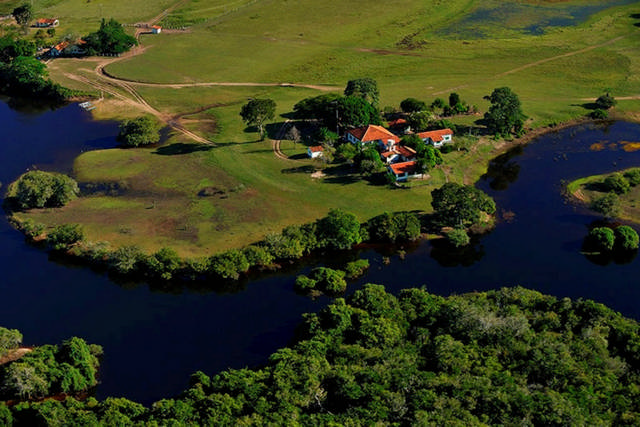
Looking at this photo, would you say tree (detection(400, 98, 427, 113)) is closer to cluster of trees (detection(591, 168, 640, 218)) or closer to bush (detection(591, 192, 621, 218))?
cluster of trees (detection(591, 168, 640, 218))

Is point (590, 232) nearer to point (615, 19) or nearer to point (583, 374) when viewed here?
point (583, 374)

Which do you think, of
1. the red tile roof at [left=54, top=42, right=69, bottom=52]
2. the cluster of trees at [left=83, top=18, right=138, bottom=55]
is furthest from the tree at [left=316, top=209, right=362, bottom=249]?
the red tile roof at [left=54, top=42, right=69, bottom=52]

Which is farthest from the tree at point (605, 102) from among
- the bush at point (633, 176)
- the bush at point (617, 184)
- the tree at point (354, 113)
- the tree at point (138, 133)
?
the tree at point (138, 133)

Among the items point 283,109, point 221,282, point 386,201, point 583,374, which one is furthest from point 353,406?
point 283,109

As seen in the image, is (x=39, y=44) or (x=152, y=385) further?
(x=39, y=44)

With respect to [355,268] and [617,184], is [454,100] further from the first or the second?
[355,268]

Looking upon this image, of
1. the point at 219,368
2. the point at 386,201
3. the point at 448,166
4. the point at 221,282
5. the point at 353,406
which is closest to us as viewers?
the point at 353,406

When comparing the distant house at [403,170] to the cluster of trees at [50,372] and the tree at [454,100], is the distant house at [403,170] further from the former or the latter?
the cluster of trees at [50,372]

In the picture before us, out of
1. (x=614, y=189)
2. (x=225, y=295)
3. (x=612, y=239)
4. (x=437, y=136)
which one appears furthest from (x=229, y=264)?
(x=614, y=189)
